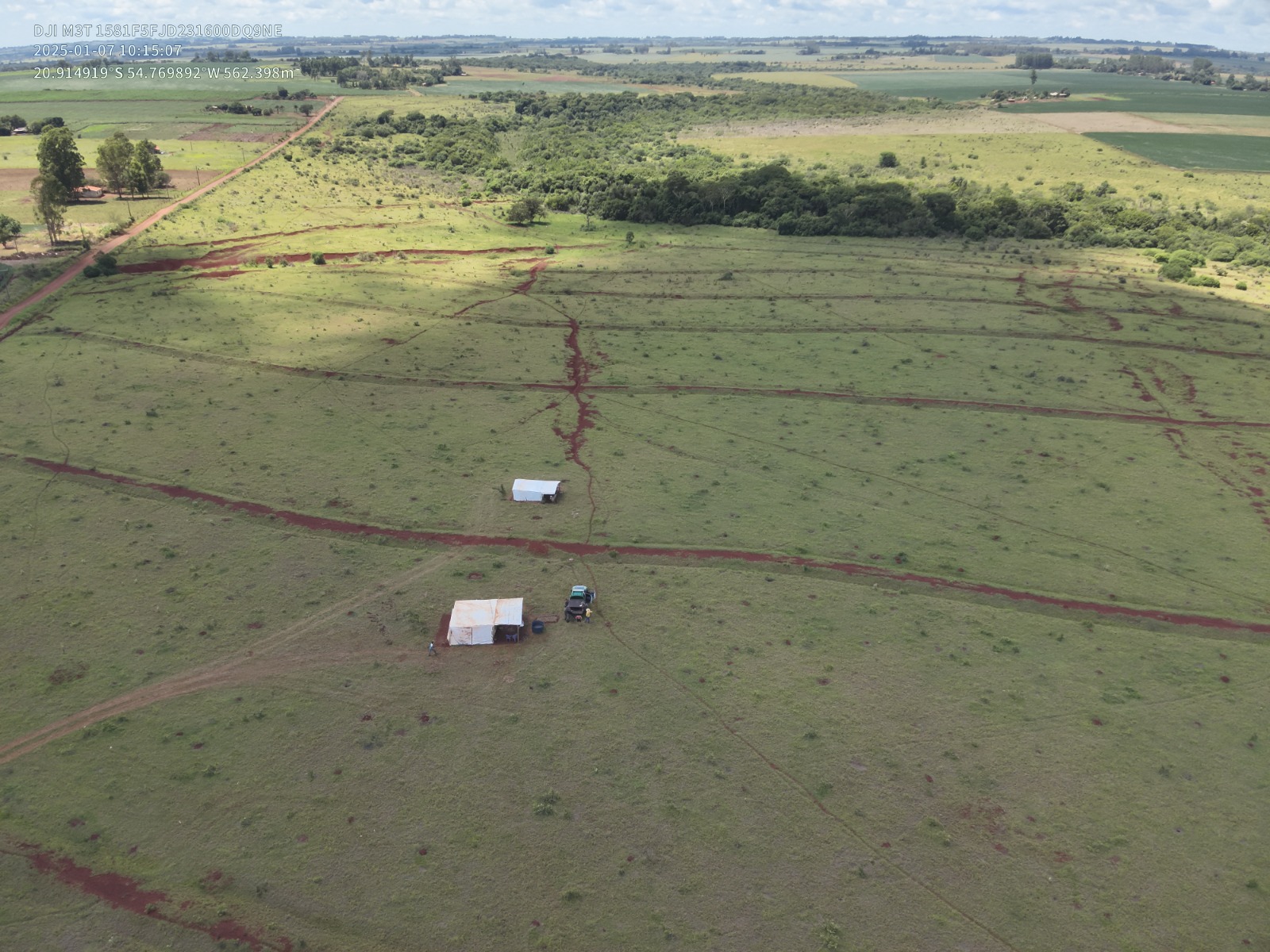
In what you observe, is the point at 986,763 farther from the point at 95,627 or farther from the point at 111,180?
the point at 111,180

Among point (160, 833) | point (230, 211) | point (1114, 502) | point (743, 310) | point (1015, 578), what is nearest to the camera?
point (160, 833)

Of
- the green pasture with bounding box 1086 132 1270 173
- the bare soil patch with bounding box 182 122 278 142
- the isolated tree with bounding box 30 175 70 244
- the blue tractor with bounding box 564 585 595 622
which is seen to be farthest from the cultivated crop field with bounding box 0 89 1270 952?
the bare soil patch with bounding box 182 122 278 142

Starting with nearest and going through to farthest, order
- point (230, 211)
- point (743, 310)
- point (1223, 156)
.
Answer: point (743, 310) < point (230, 211) < point (1223, 156)

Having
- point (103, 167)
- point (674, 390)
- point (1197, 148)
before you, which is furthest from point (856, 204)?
point (103, 167)

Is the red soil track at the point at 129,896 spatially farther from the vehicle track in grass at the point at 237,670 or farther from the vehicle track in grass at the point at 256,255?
the vehicle track in grass at the point at 256,255

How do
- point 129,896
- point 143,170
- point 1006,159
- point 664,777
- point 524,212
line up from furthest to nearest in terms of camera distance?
point 1006,159, point 143,170, point 524,212, point 664,777, point 129,896

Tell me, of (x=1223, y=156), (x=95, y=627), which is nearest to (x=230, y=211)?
(x=95, y=627)

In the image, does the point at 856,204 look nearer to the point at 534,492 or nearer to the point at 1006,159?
the point at 1006,159

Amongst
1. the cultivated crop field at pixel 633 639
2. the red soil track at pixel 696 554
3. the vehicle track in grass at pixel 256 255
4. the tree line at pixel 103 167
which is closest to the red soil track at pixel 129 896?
the cultivated crop field at pixel 633 639
